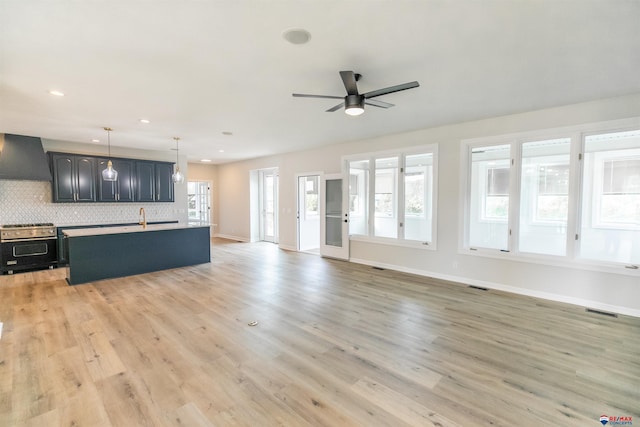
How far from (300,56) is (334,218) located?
4768 millimetres

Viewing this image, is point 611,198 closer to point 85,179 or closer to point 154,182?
point 154,182

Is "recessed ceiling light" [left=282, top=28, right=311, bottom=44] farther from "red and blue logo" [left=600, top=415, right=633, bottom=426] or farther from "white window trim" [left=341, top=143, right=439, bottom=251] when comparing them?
"white window trim" [left=341, top=143, right=439, bottom=251]

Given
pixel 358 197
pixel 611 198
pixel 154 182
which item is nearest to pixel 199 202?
pixel 154 182

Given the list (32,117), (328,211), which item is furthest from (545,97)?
(32,117)

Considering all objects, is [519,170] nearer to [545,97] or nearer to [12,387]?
[545,97]

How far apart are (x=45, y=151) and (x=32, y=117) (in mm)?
2067

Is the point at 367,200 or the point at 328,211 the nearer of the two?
the point at 367,200

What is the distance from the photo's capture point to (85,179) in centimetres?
645

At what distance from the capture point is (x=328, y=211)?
722 cm

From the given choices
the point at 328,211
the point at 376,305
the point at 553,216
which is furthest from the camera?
the point at 328,211

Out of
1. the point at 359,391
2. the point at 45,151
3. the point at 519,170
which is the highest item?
the point at 45,151

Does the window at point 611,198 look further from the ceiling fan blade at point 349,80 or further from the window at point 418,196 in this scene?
the ceiling fan blade at point 349,80

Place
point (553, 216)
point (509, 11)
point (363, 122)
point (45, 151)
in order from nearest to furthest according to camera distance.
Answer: point (509, 11) → point (553, 216) → point (363, 122) → point (45, 151)

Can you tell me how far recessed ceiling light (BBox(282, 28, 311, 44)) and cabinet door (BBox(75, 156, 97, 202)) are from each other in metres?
6.43
